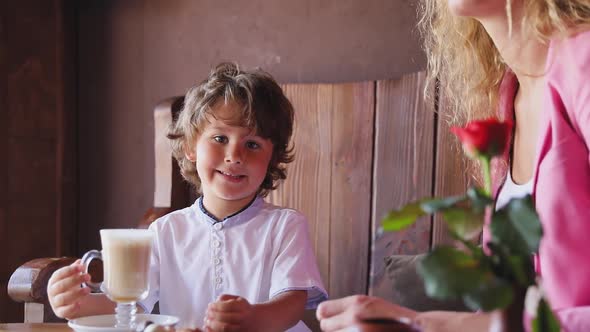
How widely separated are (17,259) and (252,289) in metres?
1.11

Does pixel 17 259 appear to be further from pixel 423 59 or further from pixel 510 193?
pixel 510 193

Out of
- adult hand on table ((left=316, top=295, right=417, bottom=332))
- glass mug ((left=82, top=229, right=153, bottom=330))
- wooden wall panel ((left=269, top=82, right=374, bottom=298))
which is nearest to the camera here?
adult hand on table ((left=316, top=295, right=417, bottom=332))

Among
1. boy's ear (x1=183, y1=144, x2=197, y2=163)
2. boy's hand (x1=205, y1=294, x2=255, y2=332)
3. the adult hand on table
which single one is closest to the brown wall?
boy's ear (x1=183, y1=144, x2=197, y2=163)

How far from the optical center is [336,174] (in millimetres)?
2094

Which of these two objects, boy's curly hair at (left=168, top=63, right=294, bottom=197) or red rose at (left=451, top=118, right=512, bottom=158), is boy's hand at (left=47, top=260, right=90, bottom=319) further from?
red rose at (left=451, top=118, right=512, bottom=158)

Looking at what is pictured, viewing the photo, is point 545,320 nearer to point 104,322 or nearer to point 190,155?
point 104,322

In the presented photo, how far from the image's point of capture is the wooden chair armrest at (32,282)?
5.53 ft

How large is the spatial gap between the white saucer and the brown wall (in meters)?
1.05

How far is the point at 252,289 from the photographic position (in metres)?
1.73

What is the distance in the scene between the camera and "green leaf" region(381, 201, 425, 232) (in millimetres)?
741

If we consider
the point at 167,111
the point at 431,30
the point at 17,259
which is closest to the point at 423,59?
the point at 431,30

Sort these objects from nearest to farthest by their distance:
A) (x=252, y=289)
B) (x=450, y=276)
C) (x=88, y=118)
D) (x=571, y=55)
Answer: (x=450, y=276) < (x=571, y=55) < (x=252, y=289) < (x=88, y=118)

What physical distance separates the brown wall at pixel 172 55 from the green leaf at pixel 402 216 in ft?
4.63

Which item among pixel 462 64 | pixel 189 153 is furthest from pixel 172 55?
pixel 462 64
